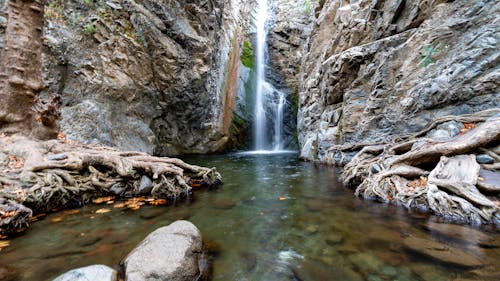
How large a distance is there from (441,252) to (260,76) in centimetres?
2261

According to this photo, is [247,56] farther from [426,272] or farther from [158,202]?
[426,272]

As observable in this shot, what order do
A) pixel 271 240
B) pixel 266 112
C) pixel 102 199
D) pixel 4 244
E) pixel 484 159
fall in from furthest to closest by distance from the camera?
1. pixel 266 112
2. pixel 102 199
3. pixel 484 159
4. pixel 271 240
5. pixel 4 244

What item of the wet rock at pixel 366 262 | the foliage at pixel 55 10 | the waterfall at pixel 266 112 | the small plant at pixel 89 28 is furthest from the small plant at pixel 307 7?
the wet rock at pixel 366 262

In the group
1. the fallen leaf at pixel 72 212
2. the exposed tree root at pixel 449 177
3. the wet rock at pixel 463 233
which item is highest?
the exposed tree root at pixel 449 177

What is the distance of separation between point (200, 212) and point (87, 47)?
12160mm

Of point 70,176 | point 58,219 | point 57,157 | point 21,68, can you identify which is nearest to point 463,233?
point 58,219

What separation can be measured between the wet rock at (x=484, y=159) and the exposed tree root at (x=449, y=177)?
5 centimetres

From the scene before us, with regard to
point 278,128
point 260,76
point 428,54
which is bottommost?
point 278,128

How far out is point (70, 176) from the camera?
16.9 feet

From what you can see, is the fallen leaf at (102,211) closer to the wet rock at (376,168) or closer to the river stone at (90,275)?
the river stone at (90,275)

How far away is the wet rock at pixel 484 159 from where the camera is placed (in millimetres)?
4504

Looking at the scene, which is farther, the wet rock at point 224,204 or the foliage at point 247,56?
the foliage at point 247,56

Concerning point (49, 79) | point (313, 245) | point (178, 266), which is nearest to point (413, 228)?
point (313, 245)

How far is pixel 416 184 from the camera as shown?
495 centimetres
